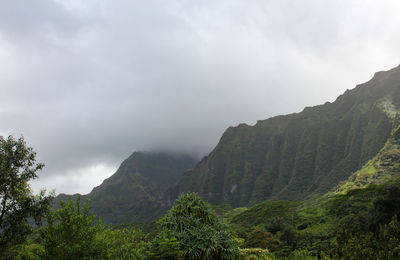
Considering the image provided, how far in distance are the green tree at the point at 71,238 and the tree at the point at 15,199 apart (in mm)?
11010

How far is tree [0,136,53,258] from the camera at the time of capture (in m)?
24.8

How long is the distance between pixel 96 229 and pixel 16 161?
14460mm

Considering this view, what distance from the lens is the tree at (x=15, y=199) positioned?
24.8 meters

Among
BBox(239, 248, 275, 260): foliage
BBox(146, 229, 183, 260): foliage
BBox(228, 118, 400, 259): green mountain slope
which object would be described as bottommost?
BBox(228, 118, 400, 259): green mountain slope

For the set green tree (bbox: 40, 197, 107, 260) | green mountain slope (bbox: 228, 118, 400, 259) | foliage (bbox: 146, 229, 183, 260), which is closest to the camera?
foliage (bbox: 146, 229, 183, 260)

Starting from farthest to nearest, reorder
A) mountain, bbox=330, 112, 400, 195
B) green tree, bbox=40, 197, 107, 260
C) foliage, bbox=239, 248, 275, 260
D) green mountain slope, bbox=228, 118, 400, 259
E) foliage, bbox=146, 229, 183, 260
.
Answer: mountain, bbox=330, 112, 400, 195, green mountain slope, bbox=228, 118, 400, 259, green tree, bbox=40, 197, 107, 260, foliage, bbox=239, 248, 275, 260, foliage, bbox=146, 229, 183, 260

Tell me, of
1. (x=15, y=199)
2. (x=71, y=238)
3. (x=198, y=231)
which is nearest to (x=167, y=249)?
(x=198, y=231)

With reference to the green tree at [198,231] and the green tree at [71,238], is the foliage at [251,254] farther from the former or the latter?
the green tree at [71,238]

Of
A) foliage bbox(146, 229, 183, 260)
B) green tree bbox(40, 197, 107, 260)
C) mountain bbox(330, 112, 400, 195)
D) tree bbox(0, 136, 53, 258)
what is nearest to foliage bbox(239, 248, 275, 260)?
foliage bbox(146, 229, 183, 260)

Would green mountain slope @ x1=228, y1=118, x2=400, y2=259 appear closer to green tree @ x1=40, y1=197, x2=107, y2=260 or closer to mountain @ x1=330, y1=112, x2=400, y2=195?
mountain @ x1=330, y1=112, x2=400, y2=195

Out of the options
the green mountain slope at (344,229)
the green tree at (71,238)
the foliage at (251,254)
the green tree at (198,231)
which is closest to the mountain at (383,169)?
the green mountain slope at (344,229)

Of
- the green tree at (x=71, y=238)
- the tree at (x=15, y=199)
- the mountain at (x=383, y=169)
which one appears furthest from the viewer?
the mountain at (x=383, y=169)

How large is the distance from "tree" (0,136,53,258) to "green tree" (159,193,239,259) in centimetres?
1688

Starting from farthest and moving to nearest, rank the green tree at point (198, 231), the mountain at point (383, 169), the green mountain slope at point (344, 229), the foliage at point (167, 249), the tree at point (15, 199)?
1. the mountain at point (383, 169)
2. the green mountain slope at point (344, 229)
3. the tree at point (15, 199)
4. the green tree at point (198, 231)
5. the foliage at point (167, 249)
